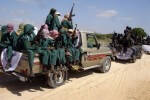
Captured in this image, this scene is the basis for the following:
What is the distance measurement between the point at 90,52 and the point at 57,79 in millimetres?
2273

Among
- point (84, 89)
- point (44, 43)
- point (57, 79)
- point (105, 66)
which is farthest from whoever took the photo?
point (105, 66)

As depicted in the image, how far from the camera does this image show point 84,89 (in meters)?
8.55

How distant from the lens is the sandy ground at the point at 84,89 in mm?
7593

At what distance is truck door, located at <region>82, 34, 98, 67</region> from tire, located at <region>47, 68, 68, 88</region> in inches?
53.1

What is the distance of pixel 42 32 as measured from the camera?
8.43 metres

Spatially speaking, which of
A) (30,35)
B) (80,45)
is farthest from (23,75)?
(80,45)

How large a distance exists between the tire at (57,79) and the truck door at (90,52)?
1.35 m

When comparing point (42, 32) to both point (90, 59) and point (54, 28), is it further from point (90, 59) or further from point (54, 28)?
point (90, 59)

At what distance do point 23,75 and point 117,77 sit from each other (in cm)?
486

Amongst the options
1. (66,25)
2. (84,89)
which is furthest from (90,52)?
(84,89)

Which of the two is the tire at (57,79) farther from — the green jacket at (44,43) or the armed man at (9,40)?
the armed man at (9,40)

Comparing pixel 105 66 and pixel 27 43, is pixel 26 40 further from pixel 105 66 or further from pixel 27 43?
pixel 105 66

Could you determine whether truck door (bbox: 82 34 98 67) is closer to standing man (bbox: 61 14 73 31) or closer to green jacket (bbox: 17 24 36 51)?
standing man (bbox: 61 14 73 31)

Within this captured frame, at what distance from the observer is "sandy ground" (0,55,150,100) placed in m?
7.59
